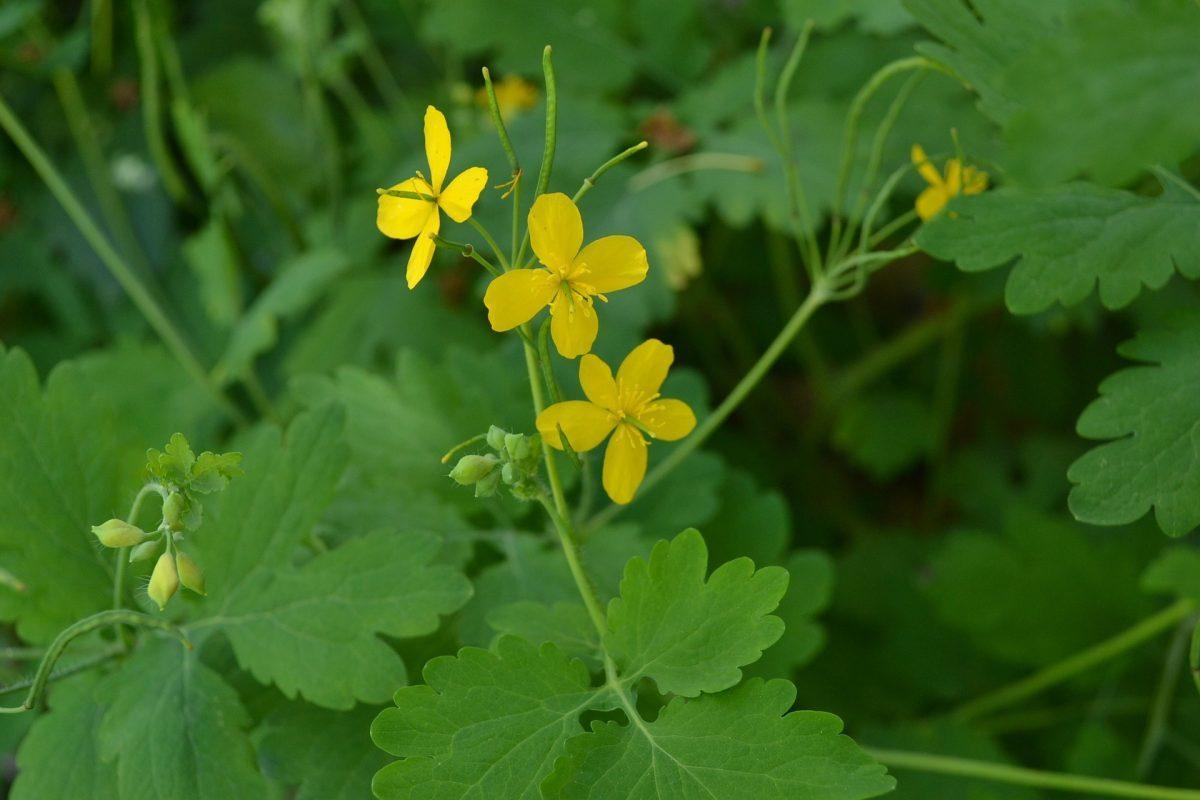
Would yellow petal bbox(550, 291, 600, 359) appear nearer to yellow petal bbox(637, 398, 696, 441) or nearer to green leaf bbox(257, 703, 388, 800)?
yellow petal bbox(637, 398, 696, 441)

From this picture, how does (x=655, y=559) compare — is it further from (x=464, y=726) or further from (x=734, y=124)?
(x=734, y=124)

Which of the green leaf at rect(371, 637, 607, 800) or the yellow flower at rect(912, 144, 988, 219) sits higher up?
the yellow flower at rect(912, 144, 988, 219)

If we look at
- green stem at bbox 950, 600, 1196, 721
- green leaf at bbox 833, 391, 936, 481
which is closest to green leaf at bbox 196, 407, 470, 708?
green stem at bbox 950, 600, 1196, 721

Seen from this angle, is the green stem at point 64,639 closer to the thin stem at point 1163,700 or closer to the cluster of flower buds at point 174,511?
the cluster of flower buds at point 174,511

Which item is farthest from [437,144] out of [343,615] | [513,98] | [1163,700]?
[1163,700]

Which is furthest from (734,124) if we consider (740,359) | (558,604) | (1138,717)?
(1138,717)
